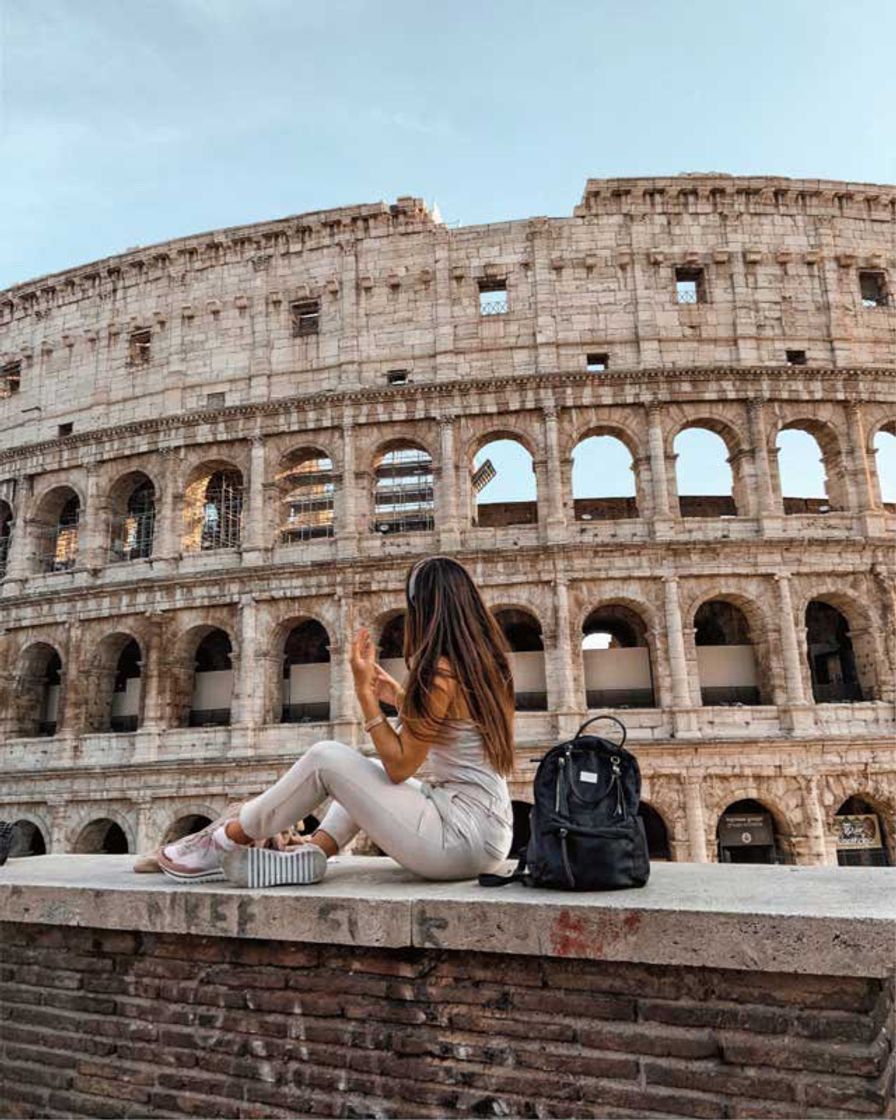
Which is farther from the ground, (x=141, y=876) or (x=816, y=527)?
(x=816, y=527)

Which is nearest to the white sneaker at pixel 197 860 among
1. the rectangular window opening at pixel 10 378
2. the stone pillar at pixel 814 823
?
the stone pillar at pixel 814 823

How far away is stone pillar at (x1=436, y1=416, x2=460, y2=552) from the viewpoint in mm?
17750

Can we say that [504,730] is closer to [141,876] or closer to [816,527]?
[141,876]

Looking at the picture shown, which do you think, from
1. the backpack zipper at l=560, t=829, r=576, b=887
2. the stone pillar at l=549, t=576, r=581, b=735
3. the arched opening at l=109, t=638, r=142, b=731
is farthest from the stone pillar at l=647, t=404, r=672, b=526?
the backpack zipper at l=560, t=829, r=576, b=887

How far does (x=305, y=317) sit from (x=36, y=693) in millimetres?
11848

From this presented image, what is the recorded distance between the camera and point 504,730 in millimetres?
3842

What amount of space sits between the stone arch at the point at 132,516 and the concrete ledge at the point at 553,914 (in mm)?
17529

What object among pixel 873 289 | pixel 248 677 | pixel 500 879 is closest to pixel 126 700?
pixel 248 677

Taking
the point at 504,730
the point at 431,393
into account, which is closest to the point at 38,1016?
the point at 504,730

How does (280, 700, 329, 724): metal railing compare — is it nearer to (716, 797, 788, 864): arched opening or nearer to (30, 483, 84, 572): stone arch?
(30, 483, 84, 572): stone arch

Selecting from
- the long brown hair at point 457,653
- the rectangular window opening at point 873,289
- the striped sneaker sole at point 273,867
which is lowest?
the striped sneaker sole at point 273,867

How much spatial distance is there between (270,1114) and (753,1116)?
6.16 feet

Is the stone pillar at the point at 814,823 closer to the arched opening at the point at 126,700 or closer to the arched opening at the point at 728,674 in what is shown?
the arched opening at the point at 728,674

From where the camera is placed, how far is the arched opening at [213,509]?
65.9 feet
